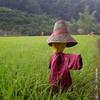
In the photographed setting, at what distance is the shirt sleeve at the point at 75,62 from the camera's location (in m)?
2.47

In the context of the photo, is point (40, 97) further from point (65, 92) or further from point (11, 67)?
point (11, 67)

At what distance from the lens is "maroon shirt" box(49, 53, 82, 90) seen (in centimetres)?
256

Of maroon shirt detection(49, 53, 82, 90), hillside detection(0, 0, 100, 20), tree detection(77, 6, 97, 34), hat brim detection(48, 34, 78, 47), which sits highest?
hillside detection(0, 0, 100, 20)

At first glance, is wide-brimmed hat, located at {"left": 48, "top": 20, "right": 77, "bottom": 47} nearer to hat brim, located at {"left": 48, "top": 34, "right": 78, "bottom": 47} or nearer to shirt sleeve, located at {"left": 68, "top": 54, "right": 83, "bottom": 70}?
hat brim, located at {"left": 48, "top": 34, "right": 78, "bottom": 47}

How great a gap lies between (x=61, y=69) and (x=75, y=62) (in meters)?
0.18

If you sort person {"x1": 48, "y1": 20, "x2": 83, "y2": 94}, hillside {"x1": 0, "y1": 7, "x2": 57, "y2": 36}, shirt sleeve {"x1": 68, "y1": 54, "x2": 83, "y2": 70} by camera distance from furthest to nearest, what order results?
hillside {"x1": 0, "y1": 7, "x2": 57, "y2": 36}
person {"x1": 48, "y1": 20, "x2": 83, "y2": 94}
shirt sleeve {"x1": 68, "y1": 54, "x2": 83, "y2": 70}

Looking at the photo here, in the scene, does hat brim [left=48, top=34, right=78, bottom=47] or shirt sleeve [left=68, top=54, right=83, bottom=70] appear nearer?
shirt sleeve [left=68, top=54, right=83, bottom=70]

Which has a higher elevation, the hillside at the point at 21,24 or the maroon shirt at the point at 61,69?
the maroon shirt at the point at 61,69

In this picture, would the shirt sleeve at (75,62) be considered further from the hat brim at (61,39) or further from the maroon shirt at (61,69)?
the hat brim at (61,39)

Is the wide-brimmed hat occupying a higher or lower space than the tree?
higher

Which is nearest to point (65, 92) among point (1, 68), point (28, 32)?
point (1, 68)

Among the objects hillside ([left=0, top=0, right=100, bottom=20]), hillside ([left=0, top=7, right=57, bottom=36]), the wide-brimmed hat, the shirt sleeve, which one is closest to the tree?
hillside ([left=0, top=0, right=100, bottom=20])

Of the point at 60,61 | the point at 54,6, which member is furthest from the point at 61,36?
the point at 54,6

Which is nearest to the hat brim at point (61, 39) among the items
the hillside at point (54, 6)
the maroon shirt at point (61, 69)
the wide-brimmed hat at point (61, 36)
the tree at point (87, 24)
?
the wide-brimmed hat at point (61, 36)
